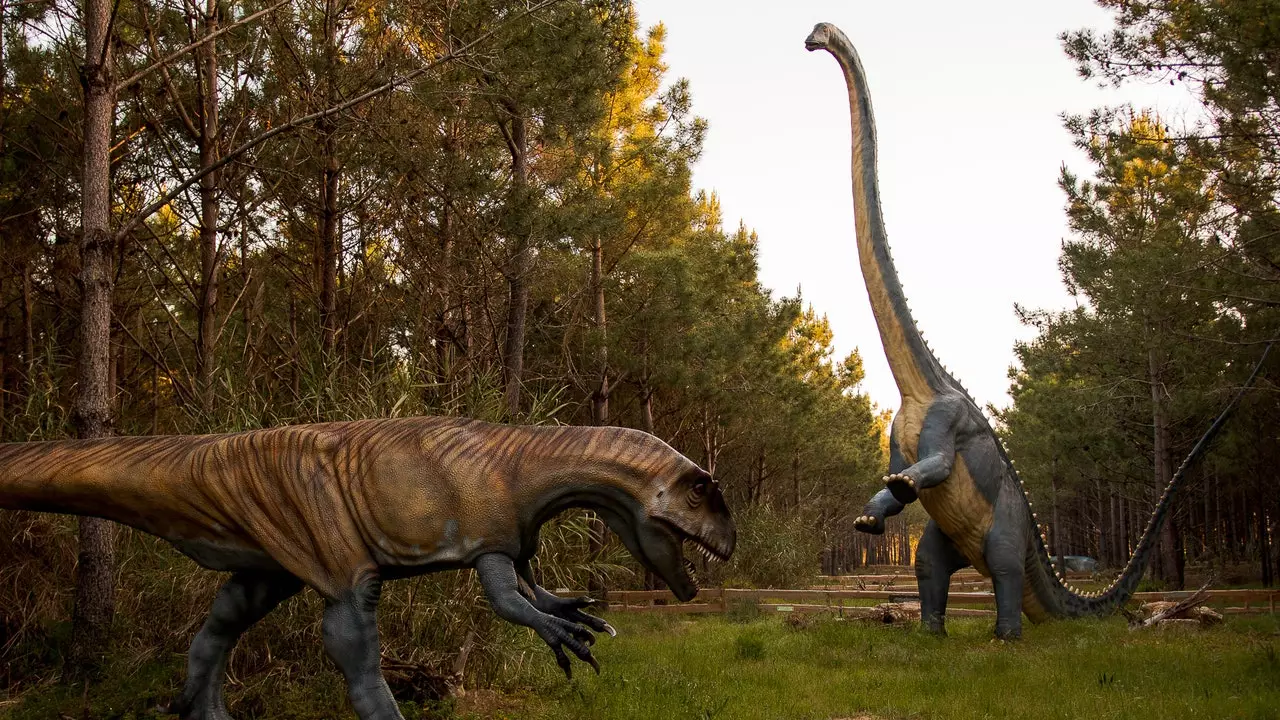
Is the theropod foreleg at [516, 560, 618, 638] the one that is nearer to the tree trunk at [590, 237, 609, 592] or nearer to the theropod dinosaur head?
the theropod dinosaur head

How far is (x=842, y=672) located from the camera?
8.04m

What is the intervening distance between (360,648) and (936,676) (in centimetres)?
482

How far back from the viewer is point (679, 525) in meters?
3.90

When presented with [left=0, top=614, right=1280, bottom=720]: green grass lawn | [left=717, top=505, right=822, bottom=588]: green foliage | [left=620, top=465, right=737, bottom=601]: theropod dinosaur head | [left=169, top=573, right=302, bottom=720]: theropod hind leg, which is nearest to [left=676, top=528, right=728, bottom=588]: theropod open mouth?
[left=620, top=465, right=737, bottom=601]: theropod dinosaur head

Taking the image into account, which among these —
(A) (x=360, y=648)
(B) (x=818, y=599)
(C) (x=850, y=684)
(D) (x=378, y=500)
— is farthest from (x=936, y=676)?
(B) (x=818, y=599)

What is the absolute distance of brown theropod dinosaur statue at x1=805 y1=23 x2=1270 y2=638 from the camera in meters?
9.06

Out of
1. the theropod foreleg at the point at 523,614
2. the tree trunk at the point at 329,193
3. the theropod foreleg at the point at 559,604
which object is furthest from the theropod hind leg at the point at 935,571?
the theropod foreleg at the point at 523,614

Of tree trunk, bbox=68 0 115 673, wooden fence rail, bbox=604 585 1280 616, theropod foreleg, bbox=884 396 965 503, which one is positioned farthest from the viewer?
wooden fence rail, bbox=604 585 1280 616

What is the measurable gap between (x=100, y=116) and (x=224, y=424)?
7.49ft

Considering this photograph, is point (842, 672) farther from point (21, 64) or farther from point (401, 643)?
point (21, 64)

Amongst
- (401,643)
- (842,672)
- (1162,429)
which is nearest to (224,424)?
(401,643)

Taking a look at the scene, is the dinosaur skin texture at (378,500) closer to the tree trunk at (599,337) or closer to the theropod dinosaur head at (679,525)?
the theropod dinosaur head at (679,525)

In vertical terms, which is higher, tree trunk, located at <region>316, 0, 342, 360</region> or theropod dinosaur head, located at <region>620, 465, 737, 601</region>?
tree trunk, located at <region>316, 0, 342, 360</region>

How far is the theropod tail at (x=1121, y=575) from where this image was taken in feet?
33.2
